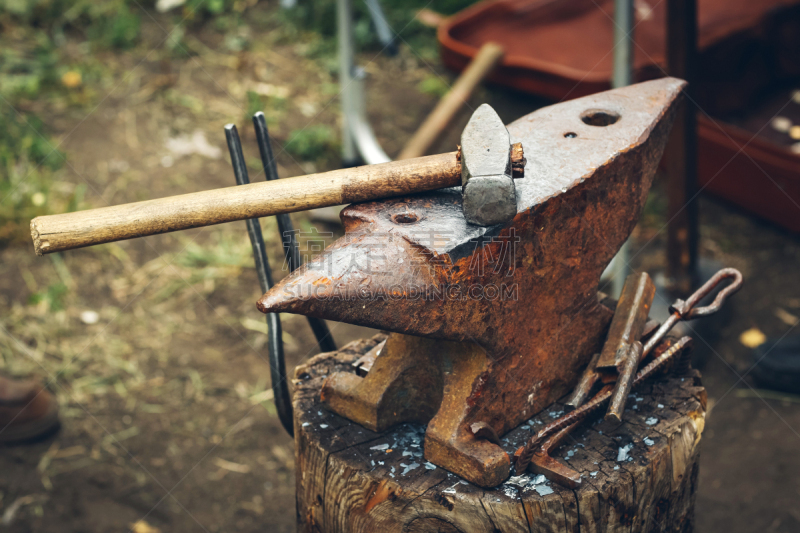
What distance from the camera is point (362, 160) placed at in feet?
13.4

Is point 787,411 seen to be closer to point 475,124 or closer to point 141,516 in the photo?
point 475,124

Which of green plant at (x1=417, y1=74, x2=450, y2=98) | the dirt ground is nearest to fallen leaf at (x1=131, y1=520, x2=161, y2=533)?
the dirt ground

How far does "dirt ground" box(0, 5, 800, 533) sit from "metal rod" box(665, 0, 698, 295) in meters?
0.32

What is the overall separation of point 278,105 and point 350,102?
0.81 metres

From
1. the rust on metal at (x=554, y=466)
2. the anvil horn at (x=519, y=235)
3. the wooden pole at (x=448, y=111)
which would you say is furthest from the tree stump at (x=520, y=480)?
the wooden pole at (x=448, y=111)

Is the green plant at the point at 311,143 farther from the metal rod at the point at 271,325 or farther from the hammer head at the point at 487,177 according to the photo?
the hammer head at the point at 487,177

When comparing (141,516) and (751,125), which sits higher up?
(751,125)

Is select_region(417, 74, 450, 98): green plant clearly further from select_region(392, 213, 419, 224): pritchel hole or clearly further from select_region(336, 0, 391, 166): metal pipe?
select_region(392, 213, 419, 224): pritchel hole

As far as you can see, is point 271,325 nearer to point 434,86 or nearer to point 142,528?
point 142,528

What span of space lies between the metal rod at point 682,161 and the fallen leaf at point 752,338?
32cm

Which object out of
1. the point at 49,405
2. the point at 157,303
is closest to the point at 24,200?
the point at 157,303

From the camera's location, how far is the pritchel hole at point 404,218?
1.25 metres

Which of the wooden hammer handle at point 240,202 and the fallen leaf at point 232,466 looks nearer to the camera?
the wooden hammer handle at point 240,202

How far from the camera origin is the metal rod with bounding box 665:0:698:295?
2.68m
